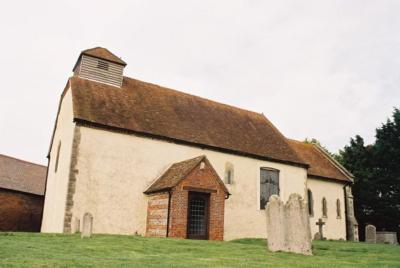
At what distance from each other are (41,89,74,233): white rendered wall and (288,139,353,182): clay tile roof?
17700 millimetres

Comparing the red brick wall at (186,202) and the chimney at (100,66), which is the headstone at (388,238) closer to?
the red brick wall at (186,202)

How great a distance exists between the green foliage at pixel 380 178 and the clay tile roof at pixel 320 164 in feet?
17.1

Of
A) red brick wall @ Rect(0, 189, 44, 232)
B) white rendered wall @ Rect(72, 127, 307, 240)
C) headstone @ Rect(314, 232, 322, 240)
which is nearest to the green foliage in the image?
headstone @ Rect(314, 232, 322, 240)

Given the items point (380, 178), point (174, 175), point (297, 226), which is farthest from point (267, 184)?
point (380, 178)

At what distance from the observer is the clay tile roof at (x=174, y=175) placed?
18.1m

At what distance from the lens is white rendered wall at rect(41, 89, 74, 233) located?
61.8 feet

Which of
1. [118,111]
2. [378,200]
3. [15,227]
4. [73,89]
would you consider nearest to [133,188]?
[118,111]

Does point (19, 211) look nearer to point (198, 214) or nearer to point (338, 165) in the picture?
point (198, 214)

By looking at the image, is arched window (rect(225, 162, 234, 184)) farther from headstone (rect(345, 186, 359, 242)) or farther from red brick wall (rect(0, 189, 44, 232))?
red brick wall (rect(0, 189, 44, 232))

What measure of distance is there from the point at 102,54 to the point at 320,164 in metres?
19.4

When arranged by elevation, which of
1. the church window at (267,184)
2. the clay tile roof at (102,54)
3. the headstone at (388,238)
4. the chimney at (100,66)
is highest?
the clay tile roof at (102,54)

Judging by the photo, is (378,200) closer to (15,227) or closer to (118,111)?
(118,111)

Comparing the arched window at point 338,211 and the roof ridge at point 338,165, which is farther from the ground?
the roof ridge at point 338,165

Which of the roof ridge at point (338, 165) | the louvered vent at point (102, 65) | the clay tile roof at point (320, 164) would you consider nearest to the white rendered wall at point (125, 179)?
the louvered vent at point (102, 65)
